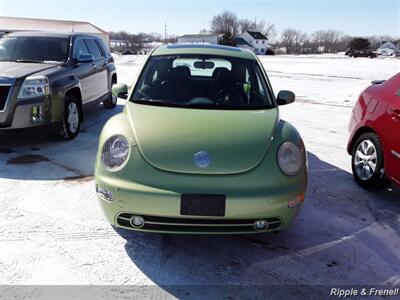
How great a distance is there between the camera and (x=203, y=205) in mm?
2875

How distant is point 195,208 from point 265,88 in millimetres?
1907

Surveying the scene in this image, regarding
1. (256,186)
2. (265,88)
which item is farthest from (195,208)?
(265,88)

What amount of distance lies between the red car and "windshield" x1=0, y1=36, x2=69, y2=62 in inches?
186

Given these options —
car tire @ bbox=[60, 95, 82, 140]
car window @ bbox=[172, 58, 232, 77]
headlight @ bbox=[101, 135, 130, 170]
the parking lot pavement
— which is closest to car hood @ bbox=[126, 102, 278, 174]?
headlight @ bbox=[101, 135, 130, 170]

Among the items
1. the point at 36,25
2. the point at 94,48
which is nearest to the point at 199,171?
the point at 94,48

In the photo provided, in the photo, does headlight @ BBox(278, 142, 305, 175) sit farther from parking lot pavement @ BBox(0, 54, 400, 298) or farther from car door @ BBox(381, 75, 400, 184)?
car door @ BBox(381, 75, 400, 184)

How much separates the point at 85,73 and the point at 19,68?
1372mm

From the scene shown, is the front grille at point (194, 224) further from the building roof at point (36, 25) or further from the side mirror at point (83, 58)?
the building roof at point (36, 25)

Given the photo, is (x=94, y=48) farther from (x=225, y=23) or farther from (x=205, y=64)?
(x=225, y=23)

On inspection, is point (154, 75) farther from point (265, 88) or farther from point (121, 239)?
point (121, 239)

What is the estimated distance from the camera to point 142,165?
299cm

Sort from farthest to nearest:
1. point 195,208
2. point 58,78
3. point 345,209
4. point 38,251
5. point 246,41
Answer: point 246,41, point 58,78, point 345,209, point 38,251, point 195,208

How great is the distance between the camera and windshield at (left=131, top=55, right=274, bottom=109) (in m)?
4.04

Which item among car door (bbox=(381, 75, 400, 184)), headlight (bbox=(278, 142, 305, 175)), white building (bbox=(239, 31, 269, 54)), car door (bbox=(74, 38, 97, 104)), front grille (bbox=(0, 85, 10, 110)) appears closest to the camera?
headlight (bbox=(278, 142, 305, 175))
